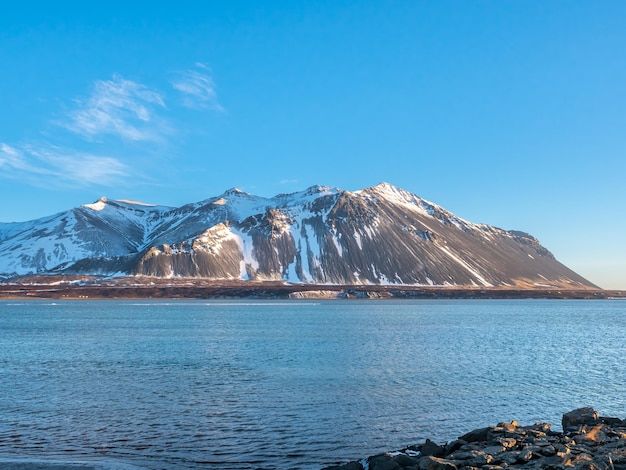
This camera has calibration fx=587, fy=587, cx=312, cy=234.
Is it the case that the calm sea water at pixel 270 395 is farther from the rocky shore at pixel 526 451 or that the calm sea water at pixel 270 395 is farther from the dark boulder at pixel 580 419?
the dark boulder at pixel 580 419

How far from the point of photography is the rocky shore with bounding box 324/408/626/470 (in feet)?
62.8

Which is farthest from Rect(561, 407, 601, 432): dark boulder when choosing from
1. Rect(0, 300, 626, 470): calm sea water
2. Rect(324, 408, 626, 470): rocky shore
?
Rect(0, 300, 626, 470): calm sea water

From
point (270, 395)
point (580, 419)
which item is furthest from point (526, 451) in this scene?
point (270, 395)

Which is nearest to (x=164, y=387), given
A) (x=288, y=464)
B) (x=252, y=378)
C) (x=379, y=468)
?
(x=252, y=378)

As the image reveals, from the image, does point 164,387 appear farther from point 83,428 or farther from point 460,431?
point 460,431

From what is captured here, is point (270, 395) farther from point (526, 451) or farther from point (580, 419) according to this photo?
point (526, 451)

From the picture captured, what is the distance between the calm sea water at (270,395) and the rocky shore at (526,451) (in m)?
2.86

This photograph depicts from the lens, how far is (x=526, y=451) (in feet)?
67.1

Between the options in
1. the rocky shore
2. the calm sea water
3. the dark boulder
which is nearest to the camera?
the rocky shore

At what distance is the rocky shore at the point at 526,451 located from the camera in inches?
754

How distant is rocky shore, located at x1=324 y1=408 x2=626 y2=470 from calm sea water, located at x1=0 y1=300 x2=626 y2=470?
2862mm

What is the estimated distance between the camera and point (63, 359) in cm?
5162

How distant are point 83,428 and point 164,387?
35.0ft

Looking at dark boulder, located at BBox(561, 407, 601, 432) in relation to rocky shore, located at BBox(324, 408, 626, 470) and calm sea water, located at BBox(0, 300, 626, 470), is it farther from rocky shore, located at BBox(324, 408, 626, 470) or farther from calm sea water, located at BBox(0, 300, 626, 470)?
calm sea water, located at BBox(0, 300, 626, 470)
